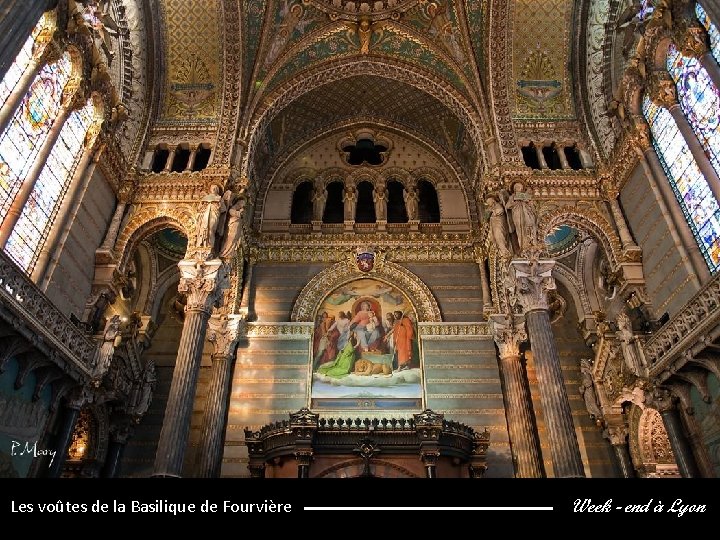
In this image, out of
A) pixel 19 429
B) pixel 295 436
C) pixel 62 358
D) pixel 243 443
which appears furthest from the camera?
pixel 243 443

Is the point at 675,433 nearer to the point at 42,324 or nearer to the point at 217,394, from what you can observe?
the point at 217,394

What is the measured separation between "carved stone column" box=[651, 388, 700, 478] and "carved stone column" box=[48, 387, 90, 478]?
39.9 ft

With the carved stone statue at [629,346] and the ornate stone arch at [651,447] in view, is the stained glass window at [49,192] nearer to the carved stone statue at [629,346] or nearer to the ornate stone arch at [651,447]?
the carved stone statue at [629,346]

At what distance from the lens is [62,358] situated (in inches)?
404

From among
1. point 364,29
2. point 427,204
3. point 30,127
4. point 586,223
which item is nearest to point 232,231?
point 30,127

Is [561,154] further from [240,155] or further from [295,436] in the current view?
[295,436]

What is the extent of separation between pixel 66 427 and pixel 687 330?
12.5 meters

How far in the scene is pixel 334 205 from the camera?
19375mm

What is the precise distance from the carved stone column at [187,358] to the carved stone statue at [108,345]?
156 centimetres

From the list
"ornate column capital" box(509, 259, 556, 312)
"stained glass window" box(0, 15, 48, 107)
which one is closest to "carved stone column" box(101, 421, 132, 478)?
"stained glass window" box(0, 15, 48, 107)

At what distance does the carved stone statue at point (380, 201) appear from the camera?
725 inches

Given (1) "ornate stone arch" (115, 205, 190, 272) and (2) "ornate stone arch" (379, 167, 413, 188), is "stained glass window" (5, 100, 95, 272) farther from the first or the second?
(2) "ornate stone arch" (379, 167, 413, 188)
